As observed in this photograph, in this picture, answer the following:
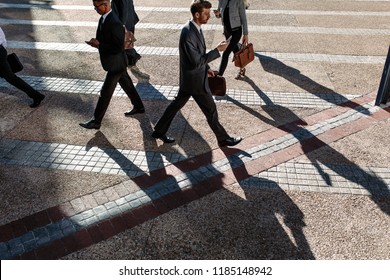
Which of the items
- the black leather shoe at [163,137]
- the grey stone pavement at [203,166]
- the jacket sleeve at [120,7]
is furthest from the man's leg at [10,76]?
the black leather shoe at [163,137]

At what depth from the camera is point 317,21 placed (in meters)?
10.2

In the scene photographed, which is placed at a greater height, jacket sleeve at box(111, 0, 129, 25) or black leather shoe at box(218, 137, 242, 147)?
jacket sleeve at box(111, 0, 129, 25)

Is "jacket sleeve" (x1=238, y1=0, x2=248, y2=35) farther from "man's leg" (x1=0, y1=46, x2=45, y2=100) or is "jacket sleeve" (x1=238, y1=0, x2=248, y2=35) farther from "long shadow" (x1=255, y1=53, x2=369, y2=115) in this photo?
"man's leg" (x1=0, y1=46, x2=45, y2=100)

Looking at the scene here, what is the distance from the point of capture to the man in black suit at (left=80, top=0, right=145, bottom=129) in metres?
4.64

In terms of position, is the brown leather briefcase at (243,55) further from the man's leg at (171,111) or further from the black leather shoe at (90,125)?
the black leather shoe at (90,125)

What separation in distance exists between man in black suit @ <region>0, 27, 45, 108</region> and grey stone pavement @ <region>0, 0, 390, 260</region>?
18 centimetres

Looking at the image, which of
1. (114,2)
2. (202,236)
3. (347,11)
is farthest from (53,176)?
(347,11)

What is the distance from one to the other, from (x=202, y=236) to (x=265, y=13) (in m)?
9.28

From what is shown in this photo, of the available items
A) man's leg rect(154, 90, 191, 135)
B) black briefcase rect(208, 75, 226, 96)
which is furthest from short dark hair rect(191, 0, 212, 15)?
man's leg rect(154, 90, 191, 135)

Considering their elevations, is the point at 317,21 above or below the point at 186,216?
above

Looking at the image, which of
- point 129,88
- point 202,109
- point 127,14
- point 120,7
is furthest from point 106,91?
point 127,14

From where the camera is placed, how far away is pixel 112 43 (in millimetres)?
4820
